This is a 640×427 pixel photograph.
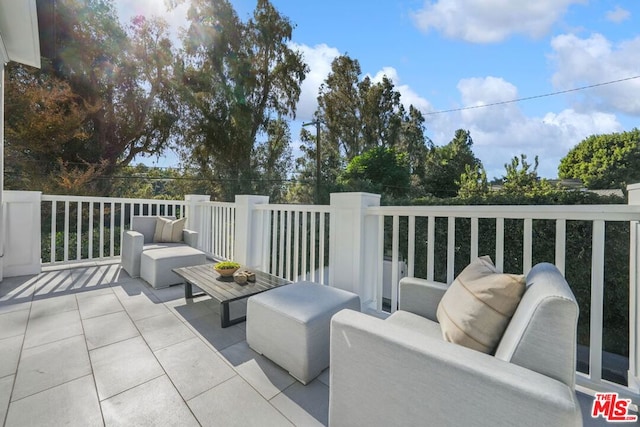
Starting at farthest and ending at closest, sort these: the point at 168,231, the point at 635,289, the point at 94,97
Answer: the point at 94,97, the point at 168,231, the point at 635,289

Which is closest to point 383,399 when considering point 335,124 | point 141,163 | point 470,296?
point 470,296

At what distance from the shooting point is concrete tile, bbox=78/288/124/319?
2627 millimetres

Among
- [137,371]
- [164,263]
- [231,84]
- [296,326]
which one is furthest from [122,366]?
[231,84]

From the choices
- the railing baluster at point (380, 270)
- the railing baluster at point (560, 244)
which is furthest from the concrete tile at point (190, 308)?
the railing baluster at point (560, 244)

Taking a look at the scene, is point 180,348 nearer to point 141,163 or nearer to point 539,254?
point 539,254

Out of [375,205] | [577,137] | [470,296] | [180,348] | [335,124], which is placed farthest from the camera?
[577,137]

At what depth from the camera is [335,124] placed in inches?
702

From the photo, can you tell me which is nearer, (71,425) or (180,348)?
(71,425)

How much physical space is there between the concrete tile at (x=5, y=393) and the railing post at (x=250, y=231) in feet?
7.72

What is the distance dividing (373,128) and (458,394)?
1832 centimetres

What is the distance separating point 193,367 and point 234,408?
1.69ft

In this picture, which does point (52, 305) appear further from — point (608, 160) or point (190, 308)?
point (608, 160)

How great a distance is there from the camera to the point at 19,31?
3.40m

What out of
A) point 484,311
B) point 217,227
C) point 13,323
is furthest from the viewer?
point 217,227
